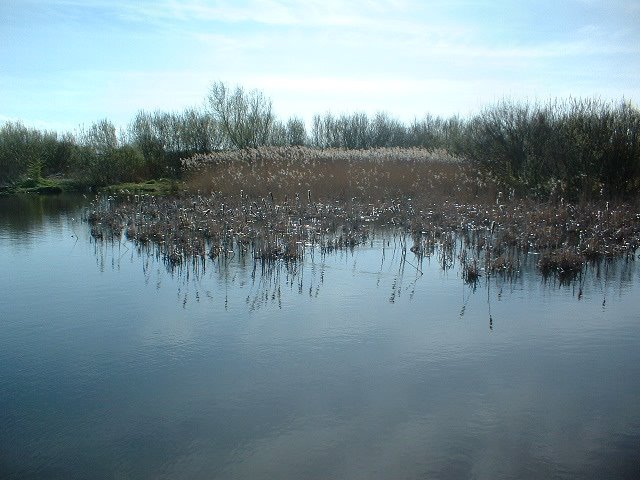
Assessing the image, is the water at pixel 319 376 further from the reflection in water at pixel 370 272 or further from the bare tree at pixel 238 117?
the bare tree at pixel 238 117

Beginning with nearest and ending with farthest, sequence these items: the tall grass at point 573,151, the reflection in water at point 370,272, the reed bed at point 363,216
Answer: the reflection in water at point 370,272 < the reed bed at point 363,216 < the tall grass at point 573,151

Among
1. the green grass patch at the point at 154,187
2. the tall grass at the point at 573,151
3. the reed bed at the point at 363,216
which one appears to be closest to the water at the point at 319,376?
the reed bed at the point at 363,216

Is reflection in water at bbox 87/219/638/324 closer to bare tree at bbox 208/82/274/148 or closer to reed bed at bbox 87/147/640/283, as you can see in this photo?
reed bed at bbox 87/147/640/283

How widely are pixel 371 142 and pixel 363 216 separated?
24.0 m

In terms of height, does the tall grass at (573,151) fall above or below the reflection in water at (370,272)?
above

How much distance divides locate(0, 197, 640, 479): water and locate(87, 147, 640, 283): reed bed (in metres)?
1.03

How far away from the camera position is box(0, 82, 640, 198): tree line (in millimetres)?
12344

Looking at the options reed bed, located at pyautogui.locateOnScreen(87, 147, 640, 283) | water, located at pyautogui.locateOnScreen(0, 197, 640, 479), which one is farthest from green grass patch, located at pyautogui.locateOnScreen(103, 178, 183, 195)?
water, located at pyautogui.locateOnScreen(0, 197, 640, 479)

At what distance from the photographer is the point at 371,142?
115ft

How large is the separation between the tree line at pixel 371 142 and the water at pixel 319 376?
5305 millimetres

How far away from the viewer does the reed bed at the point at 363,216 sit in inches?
336

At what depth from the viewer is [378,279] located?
7402 mm

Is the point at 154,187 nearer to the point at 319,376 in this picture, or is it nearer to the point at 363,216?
the point at 363,216

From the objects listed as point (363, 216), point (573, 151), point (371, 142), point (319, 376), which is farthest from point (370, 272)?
point (371, 142)
